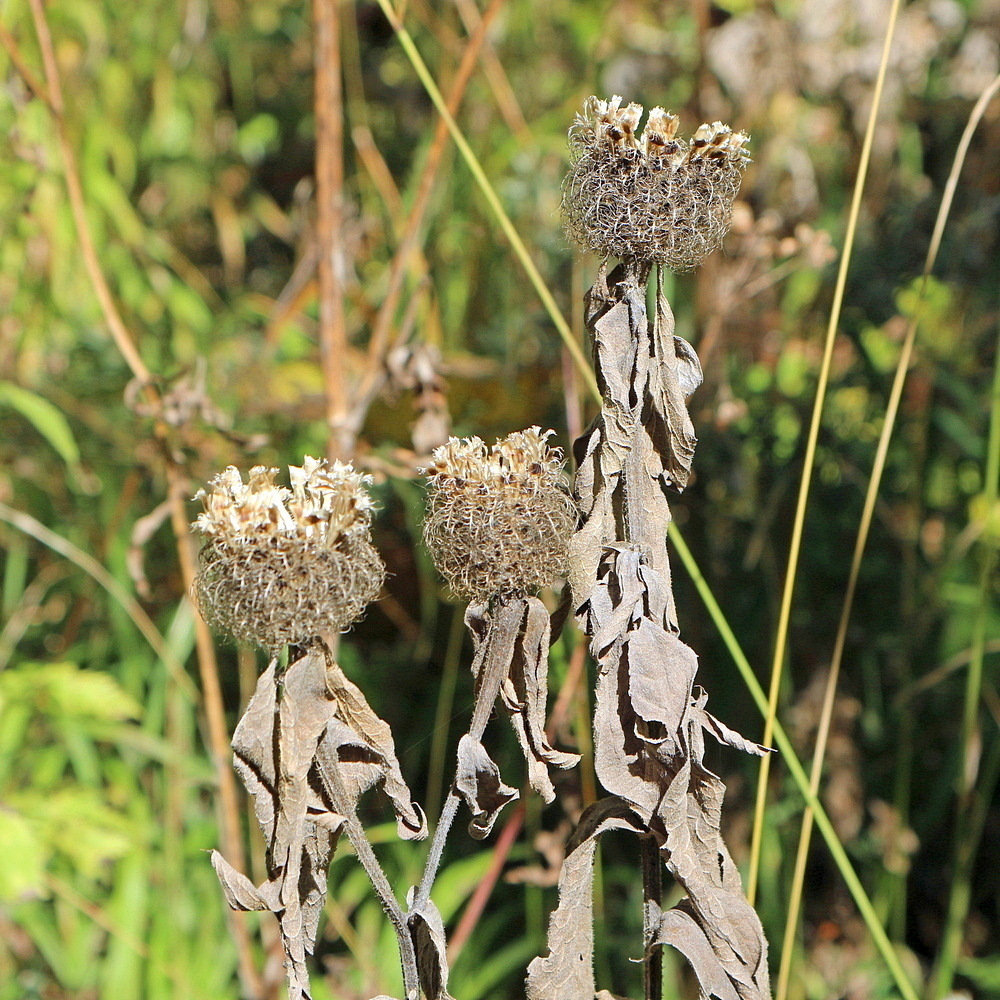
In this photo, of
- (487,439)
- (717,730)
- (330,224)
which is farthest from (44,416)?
(717,730)

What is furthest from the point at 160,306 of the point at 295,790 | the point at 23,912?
the point at 295,790

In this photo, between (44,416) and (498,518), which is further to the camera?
(44,416)

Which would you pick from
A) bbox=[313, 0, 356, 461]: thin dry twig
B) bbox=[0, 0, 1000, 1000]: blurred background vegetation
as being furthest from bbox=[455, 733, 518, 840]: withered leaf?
bbox=[313, 0, 356, 461]: thin dry twig

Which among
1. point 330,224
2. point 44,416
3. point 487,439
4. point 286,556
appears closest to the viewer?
point 286,556

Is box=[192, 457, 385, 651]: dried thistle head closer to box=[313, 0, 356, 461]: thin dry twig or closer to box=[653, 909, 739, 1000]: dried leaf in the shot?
box=[653, 909, 739, 1000]: dried leaf

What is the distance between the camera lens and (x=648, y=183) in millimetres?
531

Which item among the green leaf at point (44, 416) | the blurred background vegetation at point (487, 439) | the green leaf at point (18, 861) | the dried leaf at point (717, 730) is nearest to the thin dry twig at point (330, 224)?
the blurred background vegetation at point (487, 439)

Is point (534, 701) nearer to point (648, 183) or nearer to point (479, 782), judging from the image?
point (479, 782)

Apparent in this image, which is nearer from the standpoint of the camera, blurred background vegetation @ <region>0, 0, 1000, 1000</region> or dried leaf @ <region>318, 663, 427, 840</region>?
dried leaf @ <region>318, 663, 427, 840</region>

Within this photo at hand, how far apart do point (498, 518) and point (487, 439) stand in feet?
2.87

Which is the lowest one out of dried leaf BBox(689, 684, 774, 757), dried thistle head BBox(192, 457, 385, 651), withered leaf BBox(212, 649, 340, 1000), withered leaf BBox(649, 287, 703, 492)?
withered leaf BBox(212, 649, 340, 1000)

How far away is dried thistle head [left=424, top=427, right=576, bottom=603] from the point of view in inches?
20.8

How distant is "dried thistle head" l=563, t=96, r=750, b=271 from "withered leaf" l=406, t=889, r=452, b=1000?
350mm

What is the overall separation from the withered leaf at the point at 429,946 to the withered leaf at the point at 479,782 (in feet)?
0.18
